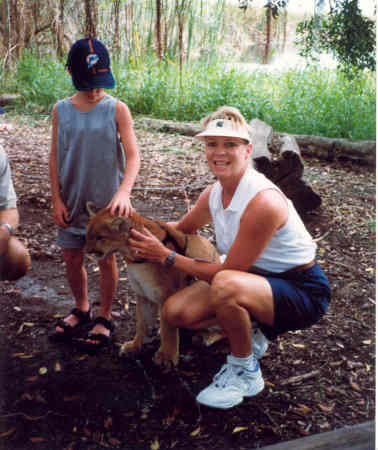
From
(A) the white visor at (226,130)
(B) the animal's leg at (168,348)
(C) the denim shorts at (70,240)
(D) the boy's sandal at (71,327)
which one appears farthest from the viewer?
(D) the boy's sandal at (71,327)

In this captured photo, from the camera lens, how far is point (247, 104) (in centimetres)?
527

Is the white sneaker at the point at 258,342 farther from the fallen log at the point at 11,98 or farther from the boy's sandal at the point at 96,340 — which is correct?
the fallen log at the point at 11,98

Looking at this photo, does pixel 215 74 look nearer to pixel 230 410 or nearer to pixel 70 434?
pixel 230 410

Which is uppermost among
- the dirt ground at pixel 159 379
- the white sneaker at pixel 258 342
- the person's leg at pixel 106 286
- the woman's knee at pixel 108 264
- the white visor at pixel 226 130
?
the white visor at pixel 226 130

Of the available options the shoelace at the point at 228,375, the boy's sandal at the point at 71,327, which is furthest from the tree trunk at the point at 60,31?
the shoelace at the point at 228,375

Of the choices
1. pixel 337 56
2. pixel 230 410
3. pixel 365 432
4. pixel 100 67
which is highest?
pixel 337 56

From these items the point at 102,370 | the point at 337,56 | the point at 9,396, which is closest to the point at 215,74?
the point at 337,56

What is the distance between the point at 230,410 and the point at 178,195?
3207 mm

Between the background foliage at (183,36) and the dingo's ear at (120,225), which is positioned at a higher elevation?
the background foliage at (183,36)

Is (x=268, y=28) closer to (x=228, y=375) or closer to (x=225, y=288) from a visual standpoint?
(x=225, y=288)

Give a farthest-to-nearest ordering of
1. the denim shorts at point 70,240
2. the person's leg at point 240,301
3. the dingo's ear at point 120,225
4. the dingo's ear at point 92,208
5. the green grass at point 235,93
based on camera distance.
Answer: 1. the green grass at point 235,93
2. the denim shorts at point 70,240
3. the dingo's ear at point 92,208
4. the dingo's ear at point 120,225
5. the person's leg at point 240,301

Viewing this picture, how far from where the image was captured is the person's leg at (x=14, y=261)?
7.35 ft

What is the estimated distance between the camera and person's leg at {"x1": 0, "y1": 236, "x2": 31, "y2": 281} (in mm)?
2240

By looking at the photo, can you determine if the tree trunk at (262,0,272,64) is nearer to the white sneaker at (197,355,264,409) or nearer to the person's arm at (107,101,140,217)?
the person's arm at (107,101,140,217)
